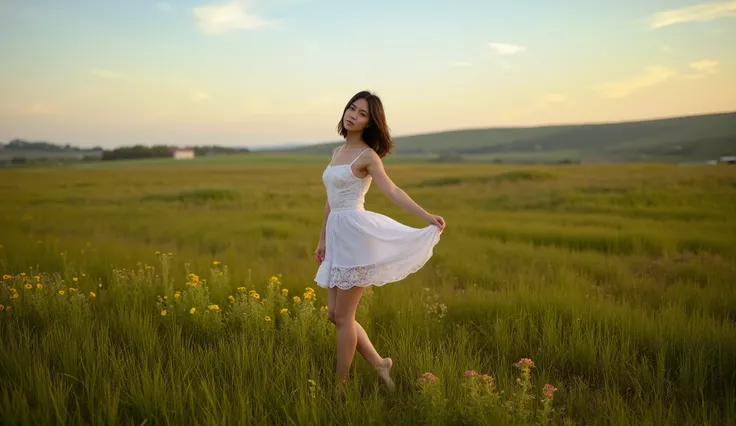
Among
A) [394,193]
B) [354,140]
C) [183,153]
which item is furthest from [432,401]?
[183,153]

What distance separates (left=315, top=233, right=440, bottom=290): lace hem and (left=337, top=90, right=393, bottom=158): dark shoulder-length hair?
2.67ft

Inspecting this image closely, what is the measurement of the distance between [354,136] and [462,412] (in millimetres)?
2115

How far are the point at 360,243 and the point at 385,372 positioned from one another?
106cm

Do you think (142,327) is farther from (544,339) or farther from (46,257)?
(46,257)

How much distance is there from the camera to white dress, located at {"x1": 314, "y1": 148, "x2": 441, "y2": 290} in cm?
374

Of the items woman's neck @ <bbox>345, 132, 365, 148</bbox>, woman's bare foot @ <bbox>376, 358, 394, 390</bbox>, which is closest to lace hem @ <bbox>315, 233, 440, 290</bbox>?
woman's bare foot @ <bbox>376, 358, 394, 390</bbox>

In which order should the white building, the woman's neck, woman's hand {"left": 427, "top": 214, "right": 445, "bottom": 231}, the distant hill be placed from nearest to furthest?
woman's hand {"left": 427, "top": 214, "right": 445, "bottom": 231}
the woman's neck
the distant hill
the white building

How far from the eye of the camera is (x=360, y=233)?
3.77 m

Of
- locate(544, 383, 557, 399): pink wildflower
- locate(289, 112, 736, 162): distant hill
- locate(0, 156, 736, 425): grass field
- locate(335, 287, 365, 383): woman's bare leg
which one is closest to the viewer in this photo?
locate(544, 383, 557, 399): pink wildflower

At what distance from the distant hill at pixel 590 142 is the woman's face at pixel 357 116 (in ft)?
263

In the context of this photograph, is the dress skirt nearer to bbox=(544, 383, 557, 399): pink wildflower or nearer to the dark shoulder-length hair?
the dark shoulder-length hair

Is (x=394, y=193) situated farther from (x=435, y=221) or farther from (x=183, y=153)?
(x=183, y=153)

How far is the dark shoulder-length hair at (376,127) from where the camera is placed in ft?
12.5

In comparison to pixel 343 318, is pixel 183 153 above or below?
above
